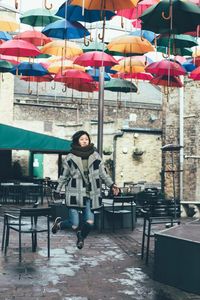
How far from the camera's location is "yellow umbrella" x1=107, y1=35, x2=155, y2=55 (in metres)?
11.0

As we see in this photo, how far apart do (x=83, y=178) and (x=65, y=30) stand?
5481mm

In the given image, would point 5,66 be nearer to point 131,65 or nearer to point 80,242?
point 131,65

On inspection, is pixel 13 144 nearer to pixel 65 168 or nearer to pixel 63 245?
pixel 63 245

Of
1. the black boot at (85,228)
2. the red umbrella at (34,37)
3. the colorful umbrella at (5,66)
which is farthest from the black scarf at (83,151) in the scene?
the colorful umbrella at (5,66)

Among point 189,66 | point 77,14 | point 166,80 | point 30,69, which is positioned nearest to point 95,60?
point 77,14

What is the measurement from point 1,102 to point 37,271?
21.5m

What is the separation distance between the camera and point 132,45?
11.0 metres

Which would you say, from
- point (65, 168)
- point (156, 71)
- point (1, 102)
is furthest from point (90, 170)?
point (1, 102)

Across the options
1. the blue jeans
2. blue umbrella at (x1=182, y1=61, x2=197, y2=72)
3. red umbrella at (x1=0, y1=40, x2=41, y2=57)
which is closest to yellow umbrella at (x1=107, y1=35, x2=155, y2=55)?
red umbrella at (x1=0, y1=40, x2=41, y2=57)

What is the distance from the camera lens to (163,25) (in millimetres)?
→ 7750

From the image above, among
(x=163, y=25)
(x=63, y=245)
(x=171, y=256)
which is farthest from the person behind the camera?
(x=63, y=245)

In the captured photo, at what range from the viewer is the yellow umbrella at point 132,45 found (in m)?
11.0

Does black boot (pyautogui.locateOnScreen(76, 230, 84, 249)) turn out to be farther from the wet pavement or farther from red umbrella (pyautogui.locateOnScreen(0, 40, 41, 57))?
red umbrella (pyautogui.locateOnScreen(0, 40, 41, 57))

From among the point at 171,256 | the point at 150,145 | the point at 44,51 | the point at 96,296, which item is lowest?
the point at 96,296
